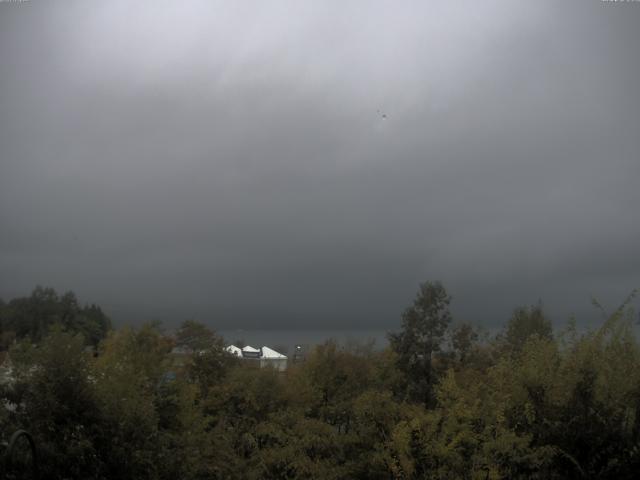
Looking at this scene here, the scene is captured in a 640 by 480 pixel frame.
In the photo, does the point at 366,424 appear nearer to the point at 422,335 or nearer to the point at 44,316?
the point at 422,335

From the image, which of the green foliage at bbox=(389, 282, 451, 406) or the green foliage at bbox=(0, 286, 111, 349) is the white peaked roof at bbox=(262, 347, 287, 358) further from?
the green foliage at bbox=(389, 282, 451, 406)

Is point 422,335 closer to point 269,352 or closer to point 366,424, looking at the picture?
point 366,424

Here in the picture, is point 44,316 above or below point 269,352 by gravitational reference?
above

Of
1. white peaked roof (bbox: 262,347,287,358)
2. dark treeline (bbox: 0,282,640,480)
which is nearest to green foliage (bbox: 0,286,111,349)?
dark treeline (bbox: 0,282,640,480)

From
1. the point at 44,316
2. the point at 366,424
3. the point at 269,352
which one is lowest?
the point at 269,352

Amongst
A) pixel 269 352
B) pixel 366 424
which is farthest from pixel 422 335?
pixel 269 352

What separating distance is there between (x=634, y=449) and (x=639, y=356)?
365 cm

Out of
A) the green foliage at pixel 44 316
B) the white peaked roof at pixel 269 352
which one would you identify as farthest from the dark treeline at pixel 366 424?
the white peaked roof at pixel 269 352

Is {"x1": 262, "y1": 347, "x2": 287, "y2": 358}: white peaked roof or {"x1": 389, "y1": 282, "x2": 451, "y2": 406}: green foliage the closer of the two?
{"x1": 389, "y1": 282, "x2": 451, "y2": 406}: green foliage

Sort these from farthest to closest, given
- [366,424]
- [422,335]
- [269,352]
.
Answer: [269,352] → [422,335] → [366,424]

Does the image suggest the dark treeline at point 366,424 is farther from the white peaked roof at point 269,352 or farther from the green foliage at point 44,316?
the white peaked roof at point 269,352

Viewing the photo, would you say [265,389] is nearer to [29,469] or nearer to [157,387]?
[157,387]

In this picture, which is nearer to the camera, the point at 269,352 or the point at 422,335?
the point at 422,335

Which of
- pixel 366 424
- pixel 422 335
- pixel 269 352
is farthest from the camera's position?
pixel 269 352
